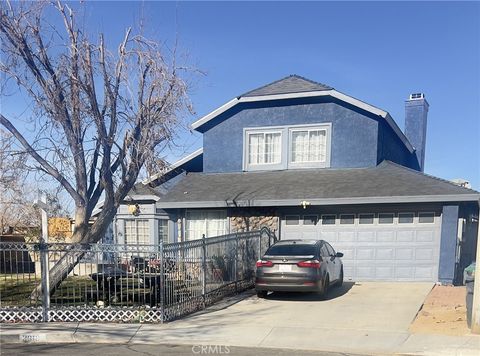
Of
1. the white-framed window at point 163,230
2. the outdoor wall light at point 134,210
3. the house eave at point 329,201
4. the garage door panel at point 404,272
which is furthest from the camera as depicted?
the white-framed window at point 163,230

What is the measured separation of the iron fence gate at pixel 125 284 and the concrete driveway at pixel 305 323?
593 millimetres

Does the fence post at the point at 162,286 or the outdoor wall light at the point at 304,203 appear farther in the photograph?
the outdoor wall light at the point at 304,203

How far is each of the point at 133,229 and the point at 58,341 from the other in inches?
456

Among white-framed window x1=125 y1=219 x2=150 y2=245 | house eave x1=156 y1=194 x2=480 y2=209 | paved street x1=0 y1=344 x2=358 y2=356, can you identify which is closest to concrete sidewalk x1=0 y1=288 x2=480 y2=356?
paved street x1=0 y1=344 x2=358 y2=356

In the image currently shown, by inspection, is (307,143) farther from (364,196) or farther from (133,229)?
(133,229)

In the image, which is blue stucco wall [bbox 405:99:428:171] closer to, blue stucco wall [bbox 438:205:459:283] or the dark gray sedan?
blue stucco wall [bbox 438:205:459:283]

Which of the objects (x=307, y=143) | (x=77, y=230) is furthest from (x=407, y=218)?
(x=77, y=230)

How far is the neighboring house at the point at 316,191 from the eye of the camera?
13.4m

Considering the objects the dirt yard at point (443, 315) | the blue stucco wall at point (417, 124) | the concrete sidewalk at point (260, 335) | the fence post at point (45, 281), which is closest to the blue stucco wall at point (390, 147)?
the blue stucco wall at point (417, 124)

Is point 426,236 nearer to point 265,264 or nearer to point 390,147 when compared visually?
point 390,147

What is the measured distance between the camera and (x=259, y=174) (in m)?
16.5

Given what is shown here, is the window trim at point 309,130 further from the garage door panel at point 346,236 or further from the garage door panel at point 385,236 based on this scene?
the garage door panel at point 385,236

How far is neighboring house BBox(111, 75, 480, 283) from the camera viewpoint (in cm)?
1336

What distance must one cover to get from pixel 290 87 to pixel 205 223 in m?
6.17
